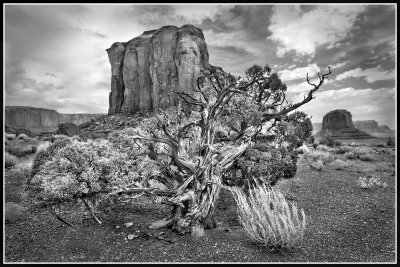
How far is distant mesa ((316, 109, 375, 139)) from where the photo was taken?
143ft

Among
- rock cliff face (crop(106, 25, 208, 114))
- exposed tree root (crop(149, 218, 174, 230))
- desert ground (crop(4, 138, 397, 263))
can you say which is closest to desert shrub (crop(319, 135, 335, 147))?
desert ground (crop(4, 138, 397, 263))

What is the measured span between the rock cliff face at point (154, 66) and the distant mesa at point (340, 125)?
2461 centimetres

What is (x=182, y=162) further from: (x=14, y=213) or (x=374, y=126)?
(x=374, y=126)

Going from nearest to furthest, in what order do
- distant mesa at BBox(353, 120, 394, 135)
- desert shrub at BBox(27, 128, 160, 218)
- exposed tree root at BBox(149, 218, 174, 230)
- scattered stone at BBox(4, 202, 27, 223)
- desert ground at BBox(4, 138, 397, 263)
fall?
desert ground at BBox(4, 138, 397, 263)
desert shrub at BBox(27, 128, 160, 218)
exposed tree root at BBox(149, 218, 174, 230)
scattered stone at BBox(4, 202, 27, 223)
distant mesa at BBox(353, 120, 394, 135)

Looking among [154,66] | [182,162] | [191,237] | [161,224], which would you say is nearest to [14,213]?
[161,224]

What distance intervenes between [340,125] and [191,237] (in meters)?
48.7

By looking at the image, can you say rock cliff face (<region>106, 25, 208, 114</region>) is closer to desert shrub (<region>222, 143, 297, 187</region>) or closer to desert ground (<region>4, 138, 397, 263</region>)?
desert shrub (<region>222, 143, 297, 187</region>)

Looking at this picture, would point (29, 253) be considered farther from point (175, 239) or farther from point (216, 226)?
point (216, 226)

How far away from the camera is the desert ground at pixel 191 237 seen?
613 cm

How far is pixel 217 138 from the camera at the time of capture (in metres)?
11.1

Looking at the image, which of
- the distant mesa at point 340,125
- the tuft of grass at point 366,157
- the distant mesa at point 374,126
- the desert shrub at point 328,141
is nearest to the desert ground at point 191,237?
the distant mesa at point 374,126

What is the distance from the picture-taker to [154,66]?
63.1m

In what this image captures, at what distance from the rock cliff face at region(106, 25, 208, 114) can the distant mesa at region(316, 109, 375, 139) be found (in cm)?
2461

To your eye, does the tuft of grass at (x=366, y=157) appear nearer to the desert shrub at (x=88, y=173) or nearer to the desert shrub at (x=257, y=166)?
the desert shrub at (x=257, y=166)
